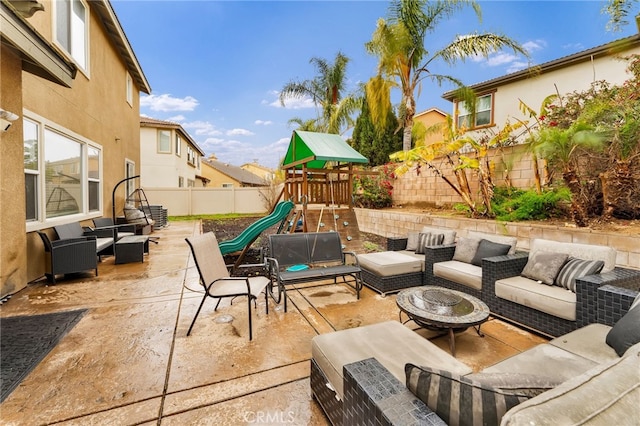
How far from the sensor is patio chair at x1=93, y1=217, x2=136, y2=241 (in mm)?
7393

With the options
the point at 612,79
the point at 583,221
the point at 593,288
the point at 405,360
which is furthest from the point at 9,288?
the point at 612,79

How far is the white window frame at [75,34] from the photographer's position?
239 inches

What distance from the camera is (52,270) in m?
4.87

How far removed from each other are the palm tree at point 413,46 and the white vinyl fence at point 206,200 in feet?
37.7

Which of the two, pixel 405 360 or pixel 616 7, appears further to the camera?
pixel 616 7

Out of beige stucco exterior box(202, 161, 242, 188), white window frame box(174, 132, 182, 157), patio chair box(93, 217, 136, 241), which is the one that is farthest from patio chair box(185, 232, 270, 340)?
beige stucco exterior box(202, 161, 242, 188)

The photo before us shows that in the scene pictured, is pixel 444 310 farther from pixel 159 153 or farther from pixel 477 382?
pixel 159 153

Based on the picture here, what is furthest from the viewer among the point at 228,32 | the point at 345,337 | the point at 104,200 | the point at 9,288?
the point at 228,32

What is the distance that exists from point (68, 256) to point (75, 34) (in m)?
5.53

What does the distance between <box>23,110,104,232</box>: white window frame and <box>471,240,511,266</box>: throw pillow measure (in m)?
7.17

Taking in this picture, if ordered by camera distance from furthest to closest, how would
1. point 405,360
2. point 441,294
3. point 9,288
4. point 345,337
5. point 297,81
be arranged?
point 297,81 → point 9,288 → point 441,294 → point 345,337 → point 405,360

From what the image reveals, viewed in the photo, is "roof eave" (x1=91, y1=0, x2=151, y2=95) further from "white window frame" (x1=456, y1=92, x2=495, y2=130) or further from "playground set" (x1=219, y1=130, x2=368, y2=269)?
"white window frame" (x1=456, y1=92, x2=495, y2=130)

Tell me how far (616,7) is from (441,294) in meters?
7.07

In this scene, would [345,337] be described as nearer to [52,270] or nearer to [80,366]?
[80,366]
